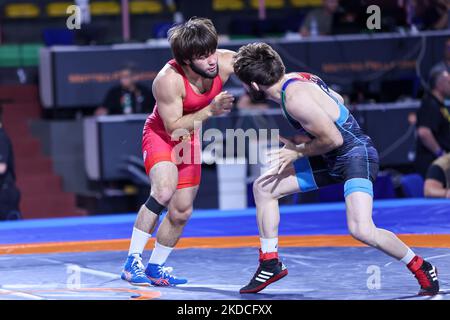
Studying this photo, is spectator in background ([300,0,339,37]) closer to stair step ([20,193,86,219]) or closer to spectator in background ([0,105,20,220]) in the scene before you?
stair step ([20,193,86,219])

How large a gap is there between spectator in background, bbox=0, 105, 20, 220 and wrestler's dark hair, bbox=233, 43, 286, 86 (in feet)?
12.2

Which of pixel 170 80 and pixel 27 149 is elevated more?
pixel 170 80

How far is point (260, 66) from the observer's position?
475cm

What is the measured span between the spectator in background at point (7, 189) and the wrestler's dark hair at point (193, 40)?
11.2 feet

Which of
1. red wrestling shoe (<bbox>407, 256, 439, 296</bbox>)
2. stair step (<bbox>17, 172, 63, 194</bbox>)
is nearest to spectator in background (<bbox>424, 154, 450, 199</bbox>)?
red wrestling shoe (<bbox>407, 256, 439, 296</bbox>)

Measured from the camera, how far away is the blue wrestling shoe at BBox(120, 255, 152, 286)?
514 cm

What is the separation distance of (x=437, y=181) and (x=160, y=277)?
10.1ft

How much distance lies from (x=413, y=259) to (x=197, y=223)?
271 cm

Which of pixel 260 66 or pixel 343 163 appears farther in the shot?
pixel 343 163

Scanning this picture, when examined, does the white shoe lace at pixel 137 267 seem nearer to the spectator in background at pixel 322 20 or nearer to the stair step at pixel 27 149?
the stair step at pixel 27 149

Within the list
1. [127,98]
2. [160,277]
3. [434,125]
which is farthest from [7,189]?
[434,125]

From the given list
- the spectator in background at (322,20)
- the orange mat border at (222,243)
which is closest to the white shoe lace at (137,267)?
the orange mat border at (222,243)

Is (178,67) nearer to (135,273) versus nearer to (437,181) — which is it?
(135,273)
